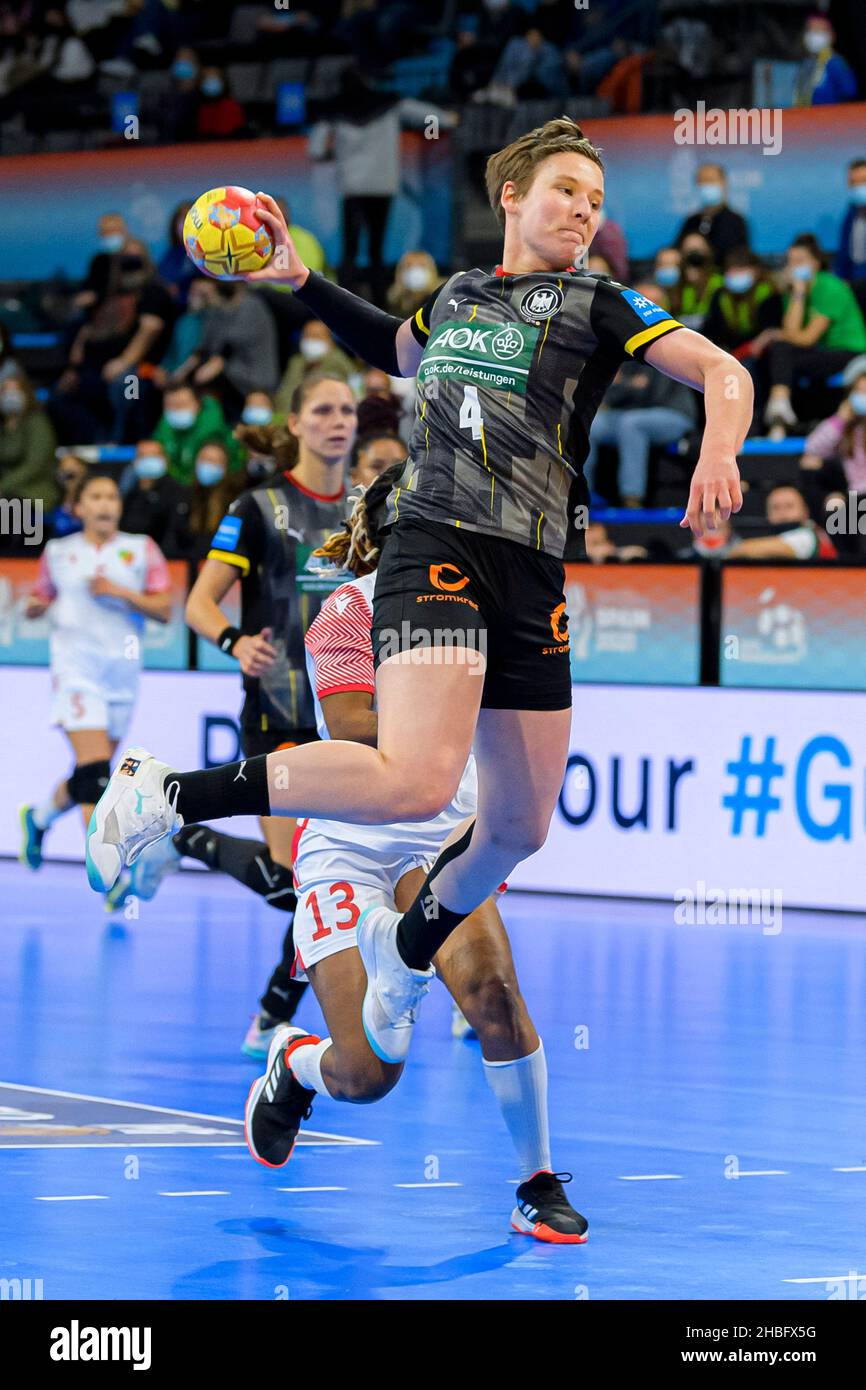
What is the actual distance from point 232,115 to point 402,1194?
15.3 meters

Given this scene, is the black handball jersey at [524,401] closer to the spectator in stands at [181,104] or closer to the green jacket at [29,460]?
the green jacket at [29,460]

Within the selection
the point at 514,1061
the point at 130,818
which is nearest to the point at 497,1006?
the point at 514,1061

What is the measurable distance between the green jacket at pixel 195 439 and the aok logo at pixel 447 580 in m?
11.4

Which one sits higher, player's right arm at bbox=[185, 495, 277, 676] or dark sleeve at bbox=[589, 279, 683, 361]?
dark sleeve at bbox=[589, 279, 683, 361]

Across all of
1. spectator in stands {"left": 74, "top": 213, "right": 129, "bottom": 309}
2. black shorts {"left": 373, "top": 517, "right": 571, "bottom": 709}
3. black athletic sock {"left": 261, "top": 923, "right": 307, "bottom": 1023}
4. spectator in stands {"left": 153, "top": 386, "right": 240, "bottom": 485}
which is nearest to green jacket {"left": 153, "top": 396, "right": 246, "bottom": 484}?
spectator in stands {"left": 153, "top": 386, "right": 240, "bottom": 485}

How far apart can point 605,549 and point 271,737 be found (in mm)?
5491

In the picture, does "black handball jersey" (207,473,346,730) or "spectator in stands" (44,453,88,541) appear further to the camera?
"spectator in stands" (44,453,88,541)

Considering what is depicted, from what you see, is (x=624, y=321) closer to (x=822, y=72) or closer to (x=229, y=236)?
(x=229, y=236)

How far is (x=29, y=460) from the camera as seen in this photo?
17.4 m

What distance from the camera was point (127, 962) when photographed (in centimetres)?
998

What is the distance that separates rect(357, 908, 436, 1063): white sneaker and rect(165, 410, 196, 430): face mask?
→ 11549 mm

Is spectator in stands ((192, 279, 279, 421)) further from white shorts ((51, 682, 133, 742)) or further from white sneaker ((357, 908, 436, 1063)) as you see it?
white sneaker ((357, 908, 436, 1063))

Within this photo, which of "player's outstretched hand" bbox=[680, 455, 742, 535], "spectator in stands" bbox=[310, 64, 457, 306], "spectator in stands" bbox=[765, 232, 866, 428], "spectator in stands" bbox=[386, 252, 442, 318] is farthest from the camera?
"spectator in stands" bbox=[310, 64, 457, 306]

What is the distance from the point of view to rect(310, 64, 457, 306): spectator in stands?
58.3ft
